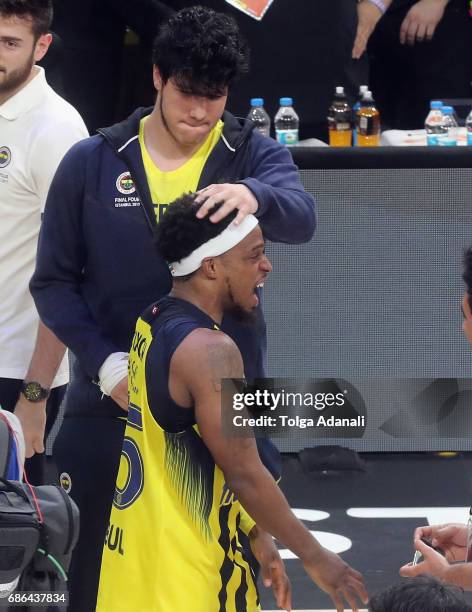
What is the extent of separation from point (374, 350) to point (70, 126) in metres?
2.00

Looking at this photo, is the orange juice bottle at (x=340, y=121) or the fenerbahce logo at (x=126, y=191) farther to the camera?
the orange juice bottle at (x=340, y=121)

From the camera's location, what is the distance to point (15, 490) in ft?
9.74

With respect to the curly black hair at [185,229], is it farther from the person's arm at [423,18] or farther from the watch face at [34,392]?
the person's arm at [423,18]

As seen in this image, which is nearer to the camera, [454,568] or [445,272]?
[454,568]

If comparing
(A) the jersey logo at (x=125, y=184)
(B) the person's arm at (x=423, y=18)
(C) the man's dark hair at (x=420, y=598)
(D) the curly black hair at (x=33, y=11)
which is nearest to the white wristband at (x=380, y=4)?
(B) the person's arm at (x=423, y=18)

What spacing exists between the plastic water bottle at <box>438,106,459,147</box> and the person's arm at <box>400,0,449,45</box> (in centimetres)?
60

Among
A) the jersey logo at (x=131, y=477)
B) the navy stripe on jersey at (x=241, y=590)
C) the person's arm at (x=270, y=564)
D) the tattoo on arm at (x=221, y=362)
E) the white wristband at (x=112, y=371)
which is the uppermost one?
the white wristband at (x=112, y=371)

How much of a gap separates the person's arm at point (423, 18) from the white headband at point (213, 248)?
3.21m

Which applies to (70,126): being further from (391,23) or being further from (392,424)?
(391,23)

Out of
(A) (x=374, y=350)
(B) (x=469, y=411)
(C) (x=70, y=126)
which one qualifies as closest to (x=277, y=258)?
(A) (x=374, y=350)

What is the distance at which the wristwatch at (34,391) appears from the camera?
384cm

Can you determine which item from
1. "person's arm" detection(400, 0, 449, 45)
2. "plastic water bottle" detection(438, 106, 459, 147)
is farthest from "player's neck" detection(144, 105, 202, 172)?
"person's arm" detection(400, 0, 449, 45)

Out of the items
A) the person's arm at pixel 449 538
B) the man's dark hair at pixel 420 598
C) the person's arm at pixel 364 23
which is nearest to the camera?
the man's dark hair at pixel 420 598

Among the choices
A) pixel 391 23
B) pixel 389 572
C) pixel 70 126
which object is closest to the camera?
pixel 70 126
